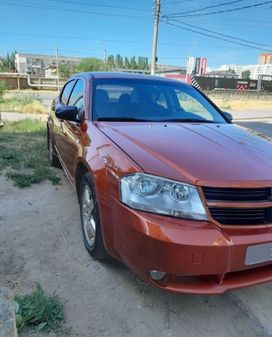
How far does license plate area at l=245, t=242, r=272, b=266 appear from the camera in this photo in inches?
79.3

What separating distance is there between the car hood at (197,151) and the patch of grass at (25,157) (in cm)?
224

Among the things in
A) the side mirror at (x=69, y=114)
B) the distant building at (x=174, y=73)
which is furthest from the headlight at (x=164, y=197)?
the distant building at (x=174, y=73)

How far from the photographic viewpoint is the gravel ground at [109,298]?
2.20 m

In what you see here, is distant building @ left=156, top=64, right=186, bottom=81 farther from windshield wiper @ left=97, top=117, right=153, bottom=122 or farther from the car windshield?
windshield wiper @ left=97, top=117, right=153, bottom=122

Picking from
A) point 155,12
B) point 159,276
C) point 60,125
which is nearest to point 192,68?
point 155,12

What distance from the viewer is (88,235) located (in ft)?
9.78

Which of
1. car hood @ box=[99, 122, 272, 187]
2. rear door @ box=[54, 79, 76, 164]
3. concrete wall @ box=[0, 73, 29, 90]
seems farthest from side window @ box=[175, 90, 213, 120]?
concrete wall @ box=[0, 73, 29, 90]

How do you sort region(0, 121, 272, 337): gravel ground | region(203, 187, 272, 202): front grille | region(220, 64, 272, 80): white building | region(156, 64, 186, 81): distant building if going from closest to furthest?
1. region(203, 187, 272, 202): front grille
2. region(0, 121, 272, 337): gravel ground
3. region(156, 64, 186, 81): distant building
4. region(220, 64, 272, 80): white building

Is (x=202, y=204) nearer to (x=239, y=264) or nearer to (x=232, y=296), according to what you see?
(x=239, y=264)

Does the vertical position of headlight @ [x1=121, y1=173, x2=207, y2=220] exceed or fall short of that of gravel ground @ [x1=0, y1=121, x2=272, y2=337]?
it exceeds it

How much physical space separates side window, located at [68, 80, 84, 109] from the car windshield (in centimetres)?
24

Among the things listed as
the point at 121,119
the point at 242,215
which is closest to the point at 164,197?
the point at 242,215

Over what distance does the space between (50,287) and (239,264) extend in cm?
134

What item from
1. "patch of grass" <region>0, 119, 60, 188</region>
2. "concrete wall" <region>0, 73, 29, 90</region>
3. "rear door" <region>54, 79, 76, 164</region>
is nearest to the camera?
"rear door" <region>54, 79, 76, 164</region>
